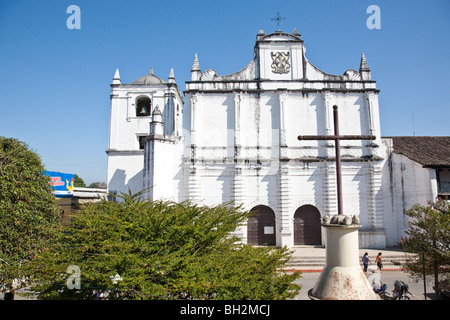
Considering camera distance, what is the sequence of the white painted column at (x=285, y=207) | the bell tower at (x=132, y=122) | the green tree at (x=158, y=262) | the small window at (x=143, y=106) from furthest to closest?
the small window at (x=143, y=106)
the bell tower at (x=132, y=122)
the white painted column at (x=285, y=207)
the green tree at (x=158, y=262)

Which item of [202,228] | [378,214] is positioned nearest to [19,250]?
[202,228]

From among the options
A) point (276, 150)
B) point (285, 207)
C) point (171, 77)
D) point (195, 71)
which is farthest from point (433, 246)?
point (171, 77)

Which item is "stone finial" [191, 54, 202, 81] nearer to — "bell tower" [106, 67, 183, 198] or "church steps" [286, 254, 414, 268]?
"bell tower" [106, 67, 183, 198]

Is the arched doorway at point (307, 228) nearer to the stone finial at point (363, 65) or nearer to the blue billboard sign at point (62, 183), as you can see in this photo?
the stone finial at point (363, 65)

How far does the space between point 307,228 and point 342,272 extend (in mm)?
13487

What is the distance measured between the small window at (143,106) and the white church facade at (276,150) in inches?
24.8

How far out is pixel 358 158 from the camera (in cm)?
1917

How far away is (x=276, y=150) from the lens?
19.2 m

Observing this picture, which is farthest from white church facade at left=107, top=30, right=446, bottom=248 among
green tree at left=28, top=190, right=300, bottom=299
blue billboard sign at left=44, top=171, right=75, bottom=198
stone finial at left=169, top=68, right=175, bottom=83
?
green tree at left=28, top=190, right=300, bottom=299

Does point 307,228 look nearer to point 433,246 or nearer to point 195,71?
point 433,246

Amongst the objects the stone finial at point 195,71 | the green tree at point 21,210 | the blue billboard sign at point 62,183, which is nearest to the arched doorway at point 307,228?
the stone finial at point 195,71

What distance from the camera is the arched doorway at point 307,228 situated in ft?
62.0

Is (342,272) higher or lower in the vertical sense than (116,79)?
lower

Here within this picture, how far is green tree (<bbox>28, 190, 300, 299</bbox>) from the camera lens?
5039 mm
